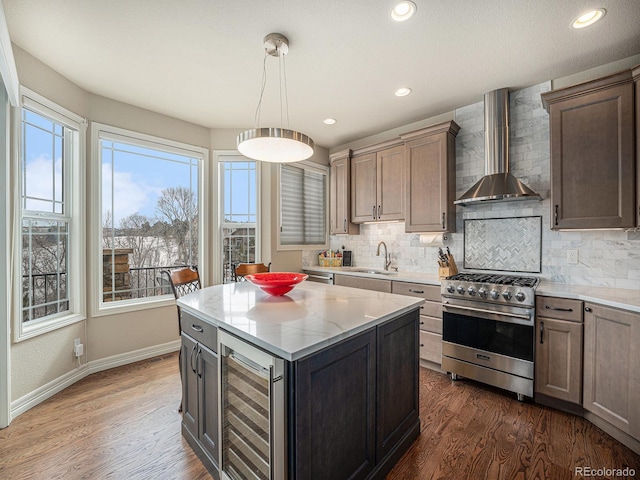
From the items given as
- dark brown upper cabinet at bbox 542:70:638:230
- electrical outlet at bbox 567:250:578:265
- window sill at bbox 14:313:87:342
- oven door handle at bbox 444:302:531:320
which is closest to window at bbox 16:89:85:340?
window sill at bbox 14:313:87:342

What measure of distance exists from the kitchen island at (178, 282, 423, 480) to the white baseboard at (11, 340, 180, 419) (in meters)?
1.43

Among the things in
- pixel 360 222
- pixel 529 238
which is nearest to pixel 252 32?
pixel 360 222

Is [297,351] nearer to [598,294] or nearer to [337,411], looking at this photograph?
[337,411]

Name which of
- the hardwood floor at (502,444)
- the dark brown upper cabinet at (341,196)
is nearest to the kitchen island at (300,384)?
the hardwood floor at (502,444)

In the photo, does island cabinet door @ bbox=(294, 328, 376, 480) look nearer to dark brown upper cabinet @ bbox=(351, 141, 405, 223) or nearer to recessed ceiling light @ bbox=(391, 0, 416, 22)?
recessed ceiling light @ bbox=(391, 0, 416, 22)

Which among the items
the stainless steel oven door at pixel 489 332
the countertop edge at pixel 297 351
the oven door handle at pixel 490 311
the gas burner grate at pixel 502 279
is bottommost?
the stainless steel oven door at pixel 489 332

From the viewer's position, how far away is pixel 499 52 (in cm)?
231

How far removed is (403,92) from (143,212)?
3119 mm

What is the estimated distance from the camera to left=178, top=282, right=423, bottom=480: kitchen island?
45.7 inches

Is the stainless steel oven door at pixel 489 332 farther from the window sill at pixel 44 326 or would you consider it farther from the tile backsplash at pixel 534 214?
the window sill at pixel 44 326

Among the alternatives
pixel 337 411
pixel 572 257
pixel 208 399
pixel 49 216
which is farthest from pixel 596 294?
pixel 49 216

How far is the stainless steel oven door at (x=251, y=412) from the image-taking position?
1147 mm

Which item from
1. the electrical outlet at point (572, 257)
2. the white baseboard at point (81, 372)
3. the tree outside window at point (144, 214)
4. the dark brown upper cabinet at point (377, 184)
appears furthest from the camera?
the dark brown upper cabinet at point (377, 184)

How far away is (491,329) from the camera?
2582 mm
